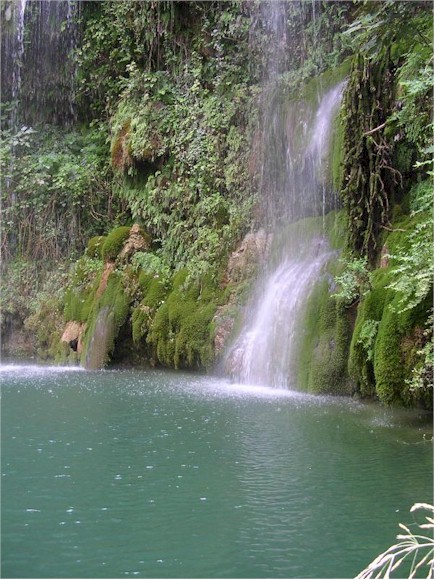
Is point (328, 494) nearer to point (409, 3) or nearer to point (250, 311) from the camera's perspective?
point (409, 3)

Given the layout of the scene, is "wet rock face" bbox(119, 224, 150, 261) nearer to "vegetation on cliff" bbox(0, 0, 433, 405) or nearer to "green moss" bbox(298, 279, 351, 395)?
"vegetation on cliff" bbox(0, 0, 433, 405)

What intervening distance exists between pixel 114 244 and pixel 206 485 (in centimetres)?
933

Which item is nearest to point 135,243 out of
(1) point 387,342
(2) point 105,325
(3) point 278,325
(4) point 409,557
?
(2) point 105,325

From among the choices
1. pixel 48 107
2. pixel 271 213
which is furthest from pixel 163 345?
pixel 48 107

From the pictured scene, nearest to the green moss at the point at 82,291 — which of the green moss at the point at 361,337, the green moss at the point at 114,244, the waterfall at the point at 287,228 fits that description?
the green moss at the point at 114,244

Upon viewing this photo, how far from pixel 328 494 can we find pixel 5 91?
16286 mm

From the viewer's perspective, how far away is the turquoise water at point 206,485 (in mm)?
4184

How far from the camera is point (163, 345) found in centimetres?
1255

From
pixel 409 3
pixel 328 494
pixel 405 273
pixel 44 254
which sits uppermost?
pixel 409 3

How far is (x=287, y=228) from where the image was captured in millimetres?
11828

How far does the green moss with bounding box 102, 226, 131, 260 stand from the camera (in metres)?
14.2

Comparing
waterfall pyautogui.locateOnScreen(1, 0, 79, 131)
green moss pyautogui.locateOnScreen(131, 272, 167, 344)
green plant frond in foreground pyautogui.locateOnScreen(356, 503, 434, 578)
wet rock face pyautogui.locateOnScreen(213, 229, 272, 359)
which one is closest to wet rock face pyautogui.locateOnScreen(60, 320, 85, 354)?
green moss pyautogui.locateOnScreen(131, 272, 167, 344)

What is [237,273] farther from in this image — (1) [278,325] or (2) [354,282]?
(2) [354,282]

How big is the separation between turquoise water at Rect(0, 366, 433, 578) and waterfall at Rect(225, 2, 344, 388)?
1354 mm
